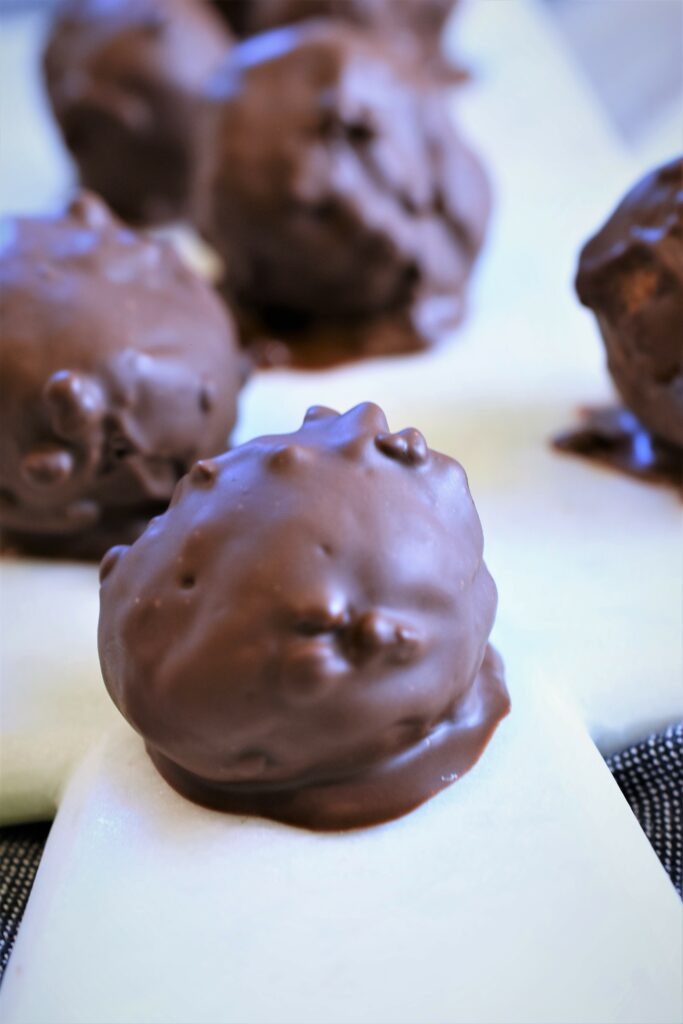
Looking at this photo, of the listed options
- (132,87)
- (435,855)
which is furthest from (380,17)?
(435,855)

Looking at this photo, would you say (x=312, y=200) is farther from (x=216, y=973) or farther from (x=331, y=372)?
(x=216, y=973)

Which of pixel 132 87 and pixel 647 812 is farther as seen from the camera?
pixel 132 87

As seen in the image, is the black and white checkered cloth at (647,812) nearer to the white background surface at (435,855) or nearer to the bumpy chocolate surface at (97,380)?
the white background surface at (435,855)

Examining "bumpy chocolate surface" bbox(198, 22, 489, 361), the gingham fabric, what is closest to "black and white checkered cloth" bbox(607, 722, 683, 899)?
the gingham fabric

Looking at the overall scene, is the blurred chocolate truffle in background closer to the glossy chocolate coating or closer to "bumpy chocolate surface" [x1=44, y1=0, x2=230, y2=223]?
"bumpy chocolate surface" [x1=44, y1=0, x2=230, y2=223]

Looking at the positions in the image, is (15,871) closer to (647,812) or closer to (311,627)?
(311,627)

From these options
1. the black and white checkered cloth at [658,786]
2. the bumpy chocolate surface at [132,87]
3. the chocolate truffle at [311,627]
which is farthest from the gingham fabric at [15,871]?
the bumpy chocolate surface at [132,87]
